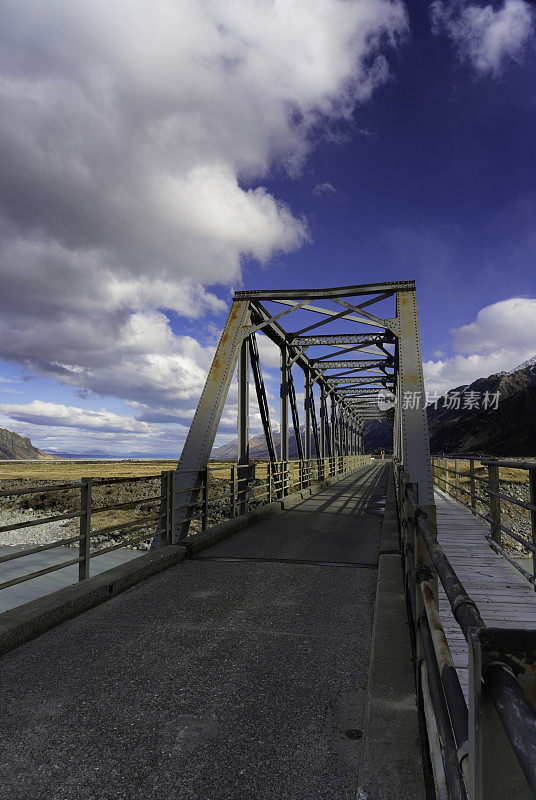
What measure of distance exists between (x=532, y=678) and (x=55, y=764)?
Answer: 2.54m

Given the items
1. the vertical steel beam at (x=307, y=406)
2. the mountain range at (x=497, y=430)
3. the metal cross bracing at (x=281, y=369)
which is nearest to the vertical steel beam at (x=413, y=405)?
the metal cross bracing at (x=281, y=369)

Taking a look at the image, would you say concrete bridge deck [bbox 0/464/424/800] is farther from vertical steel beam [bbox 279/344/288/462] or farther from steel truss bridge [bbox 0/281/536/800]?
vertical steel beam [bbox 279/344/288/462]

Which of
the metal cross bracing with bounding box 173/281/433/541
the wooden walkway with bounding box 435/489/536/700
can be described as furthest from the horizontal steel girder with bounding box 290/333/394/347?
the wooden walkway with bounding box 435/489/536/700

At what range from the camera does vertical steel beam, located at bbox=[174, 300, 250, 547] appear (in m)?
8.18

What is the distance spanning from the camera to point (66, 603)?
4.52 m

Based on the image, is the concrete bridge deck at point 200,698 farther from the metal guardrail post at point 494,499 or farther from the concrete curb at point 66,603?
the metal guardrail post at point 494,499

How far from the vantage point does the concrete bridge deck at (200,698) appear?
7.63ft

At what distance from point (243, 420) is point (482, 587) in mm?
6974

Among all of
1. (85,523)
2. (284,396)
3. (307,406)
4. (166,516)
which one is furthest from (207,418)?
(307,406)

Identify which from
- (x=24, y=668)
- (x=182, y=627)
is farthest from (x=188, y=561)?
(x=24, y=668)

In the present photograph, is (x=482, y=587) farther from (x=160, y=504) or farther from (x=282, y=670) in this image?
(x=160, y=504)

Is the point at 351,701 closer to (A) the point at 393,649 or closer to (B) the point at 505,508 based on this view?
(A) the point at 393,649

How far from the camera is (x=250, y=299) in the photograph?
11891mm

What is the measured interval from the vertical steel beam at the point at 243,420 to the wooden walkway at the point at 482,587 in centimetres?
452
